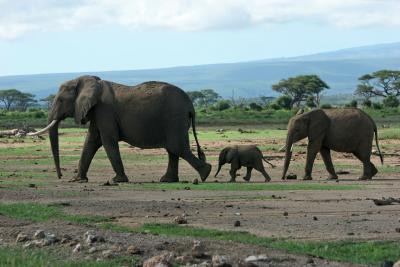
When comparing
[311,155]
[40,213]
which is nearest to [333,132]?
[311,155]

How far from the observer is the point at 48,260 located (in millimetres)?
10938

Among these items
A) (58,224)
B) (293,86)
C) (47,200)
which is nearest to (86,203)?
(47,200)

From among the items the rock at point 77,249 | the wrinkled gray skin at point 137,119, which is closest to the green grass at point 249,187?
the wrinkled gray skin at point 137,119

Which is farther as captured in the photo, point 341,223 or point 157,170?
point 157,170

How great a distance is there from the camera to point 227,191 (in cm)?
1891

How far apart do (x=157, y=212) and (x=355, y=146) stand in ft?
36.4

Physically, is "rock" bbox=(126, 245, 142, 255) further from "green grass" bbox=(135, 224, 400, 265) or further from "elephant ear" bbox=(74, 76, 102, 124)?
"elephant ear" bbox=(74, 76, 102, 124)

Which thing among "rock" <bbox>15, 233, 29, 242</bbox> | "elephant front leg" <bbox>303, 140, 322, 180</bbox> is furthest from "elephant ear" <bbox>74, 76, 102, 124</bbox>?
"rock" <bbox>15, 233, 29, 242</bbox>

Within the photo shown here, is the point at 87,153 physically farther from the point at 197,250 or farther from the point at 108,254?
the point at 197,250

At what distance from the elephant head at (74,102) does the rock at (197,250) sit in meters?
11.9

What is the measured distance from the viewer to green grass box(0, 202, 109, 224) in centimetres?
1441

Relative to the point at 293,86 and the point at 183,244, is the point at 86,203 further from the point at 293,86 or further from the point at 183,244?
the point at 293,86

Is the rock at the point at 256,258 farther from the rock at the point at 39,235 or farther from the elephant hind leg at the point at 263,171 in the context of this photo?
the elephant hind leg at the point at 263,171

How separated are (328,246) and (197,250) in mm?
1449
